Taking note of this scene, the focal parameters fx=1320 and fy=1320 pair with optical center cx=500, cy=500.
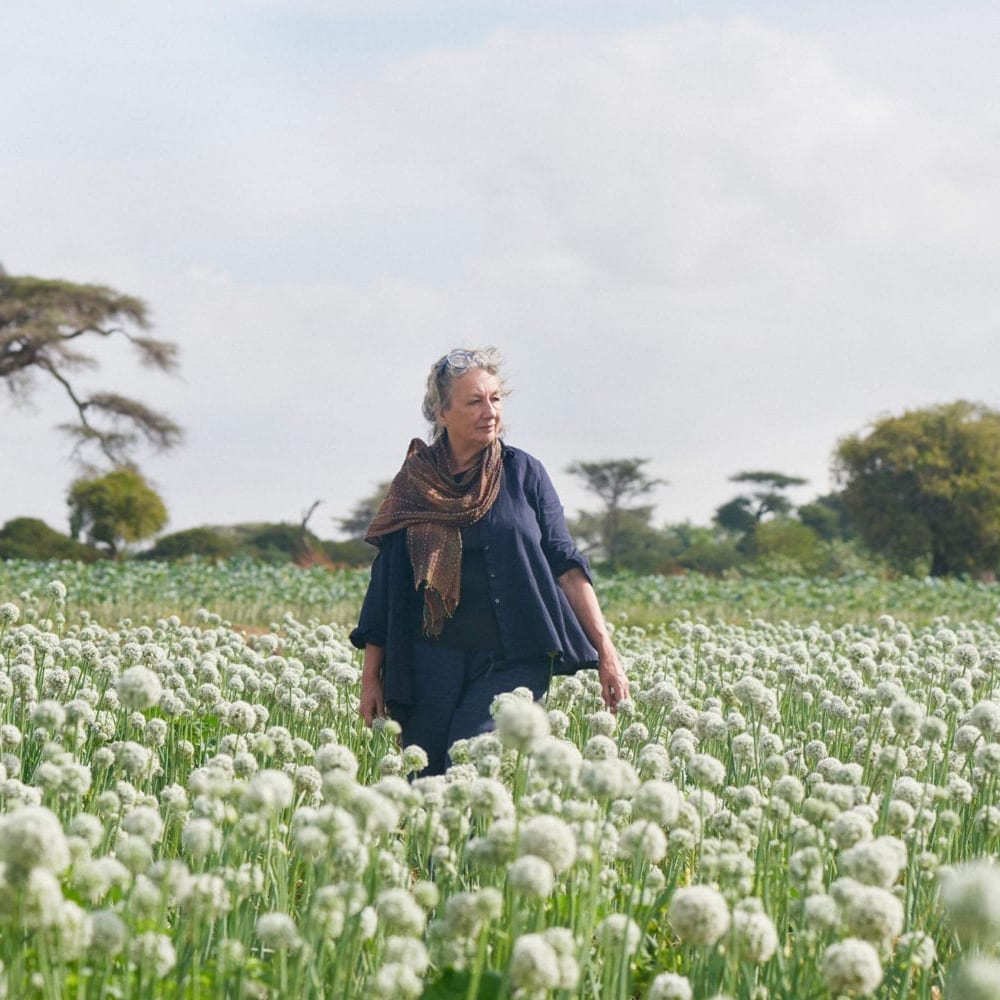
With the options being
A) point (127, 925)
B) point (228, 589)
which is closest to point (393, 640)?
point (127, 925)

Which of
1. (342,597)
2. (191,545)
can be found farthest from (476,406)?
(191,545)

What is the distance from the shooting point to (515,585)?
18.7 ft

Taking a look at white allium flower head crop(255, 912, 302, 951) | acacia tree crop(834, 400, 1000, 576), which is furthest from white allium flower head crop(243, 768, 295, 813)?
acacia tree crop(834, 400, 1000, 576)

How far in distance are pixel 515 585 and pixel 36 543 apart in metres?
32.3

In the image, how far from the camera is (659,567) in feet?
136

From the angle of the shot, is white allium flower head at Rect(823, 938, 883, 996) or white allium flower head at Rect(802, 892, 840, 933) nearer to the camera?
white allium flower head at Rect(823, 938, 883, 996)

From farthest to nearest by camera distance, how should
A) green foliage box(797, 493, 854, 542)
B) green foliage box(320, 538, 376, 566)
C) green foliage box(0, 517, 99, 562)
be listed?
green foliage box(797, 493, 854, 542), green foliage box(320, 538, 376, 566), green foliage box(0, 517, 99, 562)

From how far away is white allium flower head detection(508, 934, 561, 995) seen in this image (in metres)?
2.35

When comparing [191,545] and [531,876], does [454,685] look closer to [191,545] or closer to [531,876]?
[531,876]

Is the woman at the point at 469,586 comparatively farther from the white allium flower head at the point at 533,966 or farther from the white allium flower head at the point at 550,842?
the white allium flower head at the point at 533,966

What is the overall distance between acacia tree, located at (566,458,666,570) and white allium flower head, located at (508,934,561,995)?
5830 cm

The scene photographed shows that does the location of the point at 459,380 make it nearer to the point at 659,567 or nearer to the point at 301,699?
the point at 301,699

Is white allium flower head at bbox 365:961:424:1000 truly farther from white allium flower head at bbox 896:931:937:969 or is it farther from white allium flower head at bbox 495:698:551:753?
white allium flower head at bbox 896:931:937:969

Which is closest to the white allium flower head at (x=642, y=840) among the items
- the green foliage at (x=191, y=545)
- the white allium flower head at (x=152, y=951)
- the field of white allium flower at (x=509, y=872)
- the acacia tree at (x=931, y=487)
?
the field of white allium flower at (x=509, y=872)
